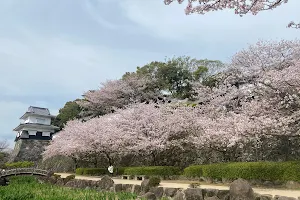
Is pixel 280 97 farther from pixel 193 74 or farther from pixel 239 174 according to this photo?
pixel 193 74

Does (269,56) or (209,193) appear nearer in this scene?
(209,193)

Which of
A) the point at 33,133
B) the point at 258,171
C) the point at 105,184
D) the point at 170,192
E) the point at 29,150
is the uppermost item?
the point at 33,133

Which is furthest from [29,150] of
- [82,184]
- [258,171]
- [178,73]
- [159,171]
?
[258,171]

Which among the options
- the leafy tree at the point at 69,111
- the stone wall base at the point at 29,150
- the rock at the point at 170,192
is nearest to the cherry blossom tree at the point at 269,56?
the rock at the point at 170,192

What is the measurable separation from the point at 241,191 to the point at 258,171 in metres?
5.30

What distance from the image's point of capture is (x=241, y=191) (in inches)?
291

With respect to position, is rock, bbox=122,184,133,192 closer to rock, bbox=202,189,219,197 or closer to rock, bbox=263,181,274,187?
rock, bbox=202,189,219,197

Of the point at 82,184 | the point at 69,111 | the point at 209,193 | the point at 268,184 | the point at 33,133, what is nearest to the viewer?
the point at 209,193

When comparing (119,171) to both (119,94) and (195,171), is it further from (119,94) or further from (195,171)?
(119,94)

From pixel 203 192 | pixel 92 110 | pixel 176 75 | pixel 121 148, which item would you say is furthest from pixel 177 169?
pixel 92 110

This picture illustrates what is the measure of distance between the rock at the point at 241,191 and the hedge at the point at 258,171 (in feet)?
15.8

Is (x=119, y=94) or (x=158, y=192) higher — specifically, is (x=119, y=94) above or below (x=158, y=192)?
above

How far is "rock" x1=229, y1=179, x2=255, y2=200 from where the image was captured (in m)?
7.33

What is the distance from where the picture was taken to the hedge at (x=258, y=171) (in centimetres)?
1146
